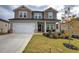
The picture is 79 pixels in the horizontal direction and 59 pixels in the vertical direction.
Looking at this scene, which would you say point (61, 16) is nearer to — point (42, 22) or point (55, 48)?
point (42, 22)

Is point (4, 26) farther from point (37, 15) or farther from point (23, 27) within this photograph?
point (37, 15)

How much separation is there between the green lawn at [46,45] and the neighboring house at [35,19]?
1.07 feet

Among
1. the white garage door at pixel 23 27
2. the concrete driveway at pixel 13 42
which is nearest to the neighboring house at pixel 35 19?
the white garage door at pixel 23 27

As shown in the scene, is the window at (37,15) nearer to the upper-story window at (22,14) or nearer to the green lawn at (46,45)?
the upper-story window at (22,14)

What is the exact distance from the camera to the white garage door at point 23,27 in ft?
15.2

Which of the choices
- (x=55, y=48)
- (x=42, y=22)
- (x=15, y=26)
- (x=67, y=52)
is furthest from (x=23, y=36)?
(x=67, y=52)

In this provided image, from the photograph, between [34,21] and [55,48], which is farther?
[34,21]

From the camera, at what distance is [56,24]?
4480mm

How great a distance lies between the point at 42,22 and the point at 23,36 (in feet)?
2.29

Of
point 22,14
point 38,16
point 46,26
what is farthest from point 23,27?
point 46,26

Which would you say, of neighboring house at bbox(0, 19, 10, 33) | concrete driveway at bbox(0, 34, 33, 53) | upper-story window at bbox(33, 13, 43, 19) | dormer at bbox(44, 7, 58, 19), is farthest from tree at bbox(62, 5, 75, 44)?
neighboring house at bbox(0, 19, 10, 33)

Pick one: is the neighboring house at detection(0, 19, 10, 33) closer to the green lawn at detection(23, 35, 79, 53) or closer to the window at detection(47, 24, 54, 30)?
the green lawn at detection(23, 35, 79, 53)

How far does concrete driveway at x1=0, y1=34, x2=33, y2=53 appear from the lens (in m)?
4.22
